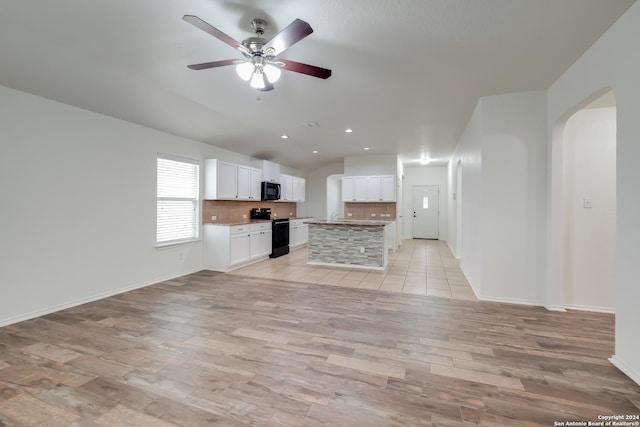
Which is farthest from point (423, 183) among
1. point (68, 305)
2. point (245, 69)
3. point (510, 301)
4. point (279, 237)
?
point (68, 305)

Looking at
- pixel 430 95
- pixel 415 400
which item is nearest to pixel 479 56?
pixel 430 95

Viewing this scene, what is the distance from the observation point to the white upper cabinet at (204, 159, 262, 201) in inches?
222

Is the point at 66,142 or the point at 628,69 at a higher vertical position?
the point at 628,69

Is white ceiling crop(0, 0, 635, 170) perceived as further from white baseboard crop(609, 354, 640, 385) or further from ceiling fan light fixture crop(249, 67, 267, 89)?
white baseboard crop(609, 354, 640, 385)

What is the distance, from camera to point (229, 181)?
5.98m

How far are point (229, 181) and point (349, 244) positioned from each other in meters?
2.89

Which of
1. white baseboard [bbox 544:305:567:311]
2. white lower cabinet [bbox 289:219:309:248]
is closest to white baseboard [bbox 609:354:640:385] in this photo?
white baseboard [bbox 544:305:567:311]

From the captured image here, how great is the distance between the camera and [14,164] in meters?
3.11

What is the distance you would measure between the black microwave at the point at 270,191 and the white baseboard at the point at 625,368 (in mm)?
6413

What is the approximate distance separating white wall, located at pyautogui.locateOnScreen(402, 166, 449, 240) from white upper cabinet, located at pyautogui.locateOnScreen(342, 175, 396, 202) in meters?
3.16

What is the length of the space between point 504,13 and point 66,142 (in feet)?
15.9

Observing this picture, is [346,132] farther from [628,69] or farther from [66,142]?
[66,142]

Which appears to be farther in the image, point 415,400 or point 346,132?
point 346,132

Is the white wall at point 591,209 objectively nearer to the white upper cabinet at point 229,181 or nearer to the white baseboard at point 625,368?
the white baseboard at point 625,368
